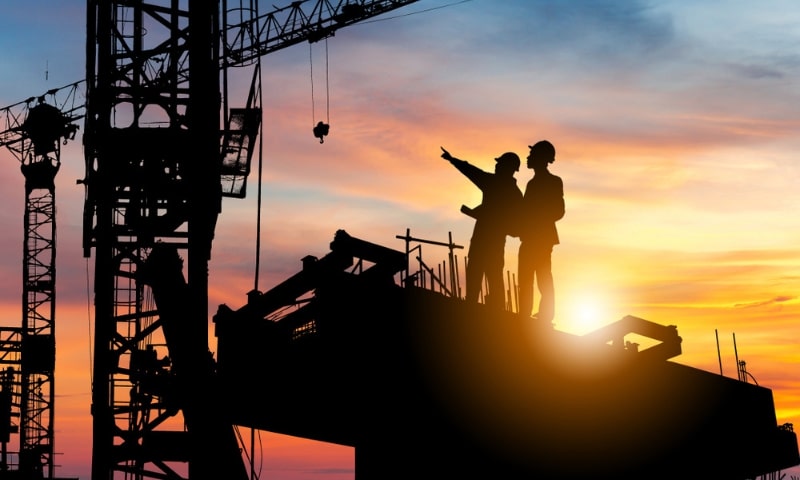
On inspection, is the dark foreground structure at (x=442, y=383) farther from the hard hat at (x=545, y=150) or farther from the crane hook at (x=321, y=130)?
the crane hook at (x=321, y=130)

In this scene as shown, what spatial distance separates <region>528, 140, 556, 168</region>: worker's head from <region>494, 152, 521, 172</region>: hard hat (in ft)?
0.68

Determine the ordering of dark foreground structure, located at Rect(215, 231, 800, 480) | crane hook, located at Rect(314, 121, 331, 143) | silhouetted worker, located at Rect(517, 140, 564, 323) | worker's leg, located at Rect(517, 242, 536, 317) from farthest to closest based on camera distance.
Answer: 1. crane hook, located at Rect(314, 121, 331, 143)
2. worker's leg, located at Rect(517, 242, 536, 317)
3. silhouetted worker, located at Rect(517, 140, 564, 323)
4. dark foreground structure, located at Rect(215, 231, 800, 480)

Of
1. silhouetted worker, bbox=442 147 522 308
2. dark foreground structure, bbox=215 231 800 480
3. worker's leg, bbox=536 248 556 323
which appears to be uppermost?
silhouetted worker, bbox=442 147 522 308

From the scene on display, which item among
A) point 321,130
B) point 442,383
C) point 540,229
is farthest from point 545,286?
point 321,130

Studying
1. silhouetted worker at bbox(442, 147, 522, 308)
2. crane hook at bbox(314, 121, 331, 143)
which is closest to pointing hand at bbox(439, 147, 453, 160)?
silhouetted worker at bbox(442, 147, 522, 308)

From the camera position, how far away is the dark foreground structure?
10883 millimetres

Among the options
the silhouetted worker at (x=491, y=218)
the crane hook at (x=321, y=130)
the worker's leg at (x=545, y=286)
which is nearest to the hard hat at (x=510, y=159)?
the silhouetted worker at (x=491, y=218)

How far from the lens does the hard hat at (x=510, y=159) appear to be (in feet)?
41.3

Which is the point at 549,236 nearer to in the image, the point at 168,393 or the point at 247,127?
the point at 168,393

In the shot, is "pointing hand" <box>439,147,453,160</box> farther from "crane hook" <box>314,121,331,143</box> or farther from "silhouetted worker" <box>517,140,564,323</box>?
"crane hook" <box>314,121,331,143</box>

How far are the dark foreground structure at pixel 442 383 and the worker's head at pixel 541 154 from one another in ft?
6.64

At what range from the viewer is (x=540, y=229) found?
42.2 feet

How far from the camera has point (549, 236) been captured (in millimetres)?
12984

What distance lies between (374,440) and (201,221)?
38.2 feet
